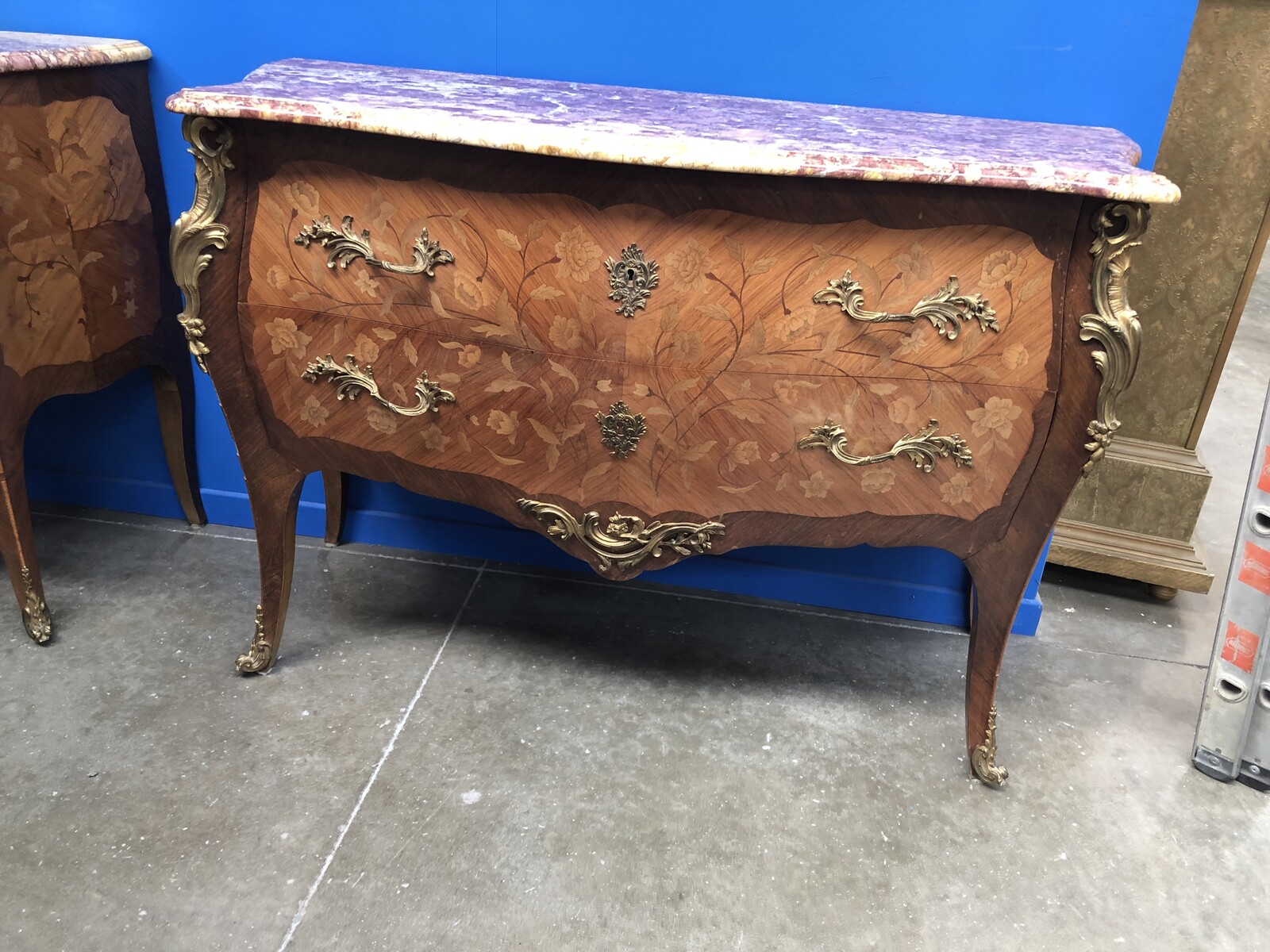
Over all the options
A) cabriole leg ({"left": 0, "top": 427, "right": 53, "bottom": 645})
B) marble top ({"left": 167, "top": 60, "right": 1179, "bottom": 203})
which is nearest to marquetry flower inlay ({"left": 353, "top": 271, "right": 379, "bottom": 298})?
marble top ({"left": 167, "top": 60, "right": 1179, "bottom": 203})

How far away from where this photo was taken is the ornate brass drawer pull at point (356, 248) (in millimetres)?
1289

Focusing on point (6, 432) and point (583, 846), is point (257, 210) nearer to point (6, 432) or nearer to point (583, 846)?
point (6, 432)

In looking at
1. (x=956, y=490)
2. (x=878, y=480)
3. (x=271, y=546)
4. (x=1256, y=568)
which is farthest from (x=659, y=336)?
(x=1256, y=568)

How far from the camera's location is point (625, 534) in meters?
1.44

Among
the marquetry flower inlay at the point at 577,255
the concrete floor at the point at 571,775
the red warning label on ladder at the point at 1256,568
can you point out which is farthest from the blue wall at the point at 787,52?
the marquetry flower inlay at the point at 577,255

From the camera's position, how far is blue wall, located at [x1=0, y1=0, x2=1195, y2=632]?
153cm

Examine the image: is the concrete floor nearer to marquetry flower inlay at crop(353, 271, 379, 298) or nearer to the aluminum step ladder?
the aluminum step ladder

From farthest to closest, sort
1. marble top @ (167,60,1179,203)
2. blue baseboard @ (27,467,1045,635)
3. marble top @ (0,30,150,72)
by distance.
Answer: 1. blue baseboard @ (27,467,1045,635)
2. marble top @ (0,30,150,72)
3. marble top @ (167,60,1179,203)

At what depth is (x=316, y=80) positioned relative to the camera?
1459mm

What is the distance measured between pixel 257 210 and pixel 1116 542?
1.86 m

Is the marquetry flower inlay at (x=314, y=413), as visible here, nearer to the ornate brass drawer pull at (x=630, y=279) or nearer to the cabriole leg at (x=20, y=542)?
the ornate brass drawer pull at (x=630, y=279)

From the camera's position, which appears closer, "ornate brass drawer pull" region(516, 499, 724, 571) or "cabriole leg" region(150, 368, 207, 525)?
"ornate brass drawer pull" region(516, 499, 724, 571)

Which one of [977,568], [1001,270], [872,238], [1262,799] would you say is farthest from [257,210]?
[1262,799]

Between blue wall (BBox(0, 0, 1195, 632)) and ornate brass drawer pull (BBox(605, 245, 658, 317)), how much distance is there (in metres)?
0.57
